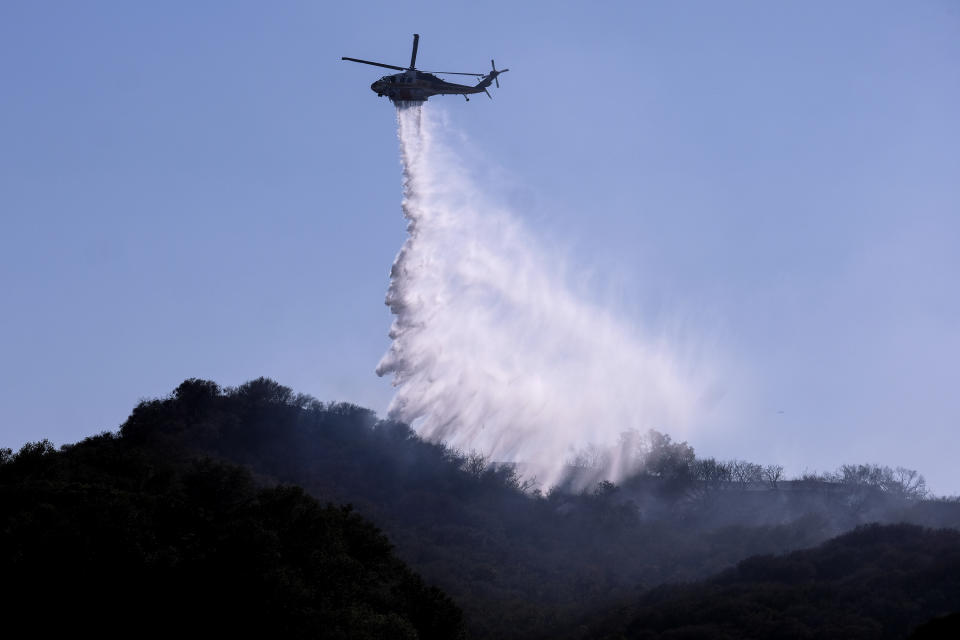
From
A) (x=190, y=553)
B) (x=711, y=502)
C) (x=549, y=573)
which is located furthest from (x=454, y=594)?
(x=711, y=502)

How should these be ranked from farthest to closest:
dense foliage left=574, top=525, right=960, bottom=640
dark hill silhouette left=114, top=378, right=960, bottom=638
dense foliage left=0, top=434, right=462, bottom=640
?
1. dark hill silhouette left=114, top=378, right=960, bottom=638
2. dense foliage left=574, top=525, right=960, bottom=640
3. dense foliage left=0, top=434, right=462, bottom=640

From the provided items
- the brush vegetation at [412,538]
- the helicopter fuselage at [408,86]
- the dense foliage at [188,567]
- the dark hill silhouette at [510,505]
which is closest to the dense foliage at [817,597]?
the brush vegetation at [412,538]

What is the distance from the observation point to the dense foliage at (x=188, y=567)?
160 ft

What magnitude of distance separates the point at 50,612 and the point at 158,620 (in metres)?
4.74

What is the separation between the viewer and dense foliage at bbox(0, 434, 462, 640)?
48719 millimetres

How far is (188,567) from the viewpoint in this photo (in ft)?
169

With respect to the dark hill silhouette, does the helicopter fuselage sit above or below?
above

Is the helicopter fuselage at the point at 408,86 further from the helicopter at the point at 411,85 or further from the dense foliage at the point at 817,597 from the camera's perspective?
the dense foliage at the point at 817,597

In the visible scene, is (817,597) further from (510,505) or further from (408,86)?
(510,505)

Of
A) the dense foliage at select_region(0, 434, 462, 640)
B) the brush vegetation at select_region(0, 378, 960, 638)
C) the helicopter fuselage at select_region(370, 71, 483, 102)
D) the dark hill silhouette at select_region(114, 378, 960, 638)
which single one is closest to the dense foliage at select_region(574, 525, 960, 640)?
the brush vegetation at select_region(0, 378, 960, 638)

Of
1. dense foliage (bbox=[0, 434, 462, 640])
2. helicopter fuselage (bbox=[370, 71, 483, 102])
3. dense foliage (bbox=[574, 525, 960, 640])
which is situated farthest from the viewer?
helicopter fuselage (bbox=[370, 71, 483, 102])

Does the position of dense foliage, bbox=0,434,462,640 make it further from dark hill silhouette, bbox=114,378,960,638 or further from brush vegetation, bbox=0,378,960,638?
dark hill silhouette, bbox=114,378,960,638

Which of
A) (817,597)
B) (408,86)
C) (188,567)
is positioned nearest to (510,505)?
(817,597)

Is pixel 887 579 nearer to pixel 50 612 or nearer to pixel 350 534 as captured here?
pixel 350 534
